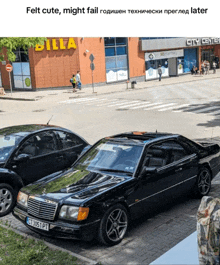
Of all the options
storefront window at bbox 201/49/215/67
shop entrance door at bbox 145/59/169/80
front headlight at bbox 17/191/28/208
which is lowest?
front headlight at bbox 17/191/28/208

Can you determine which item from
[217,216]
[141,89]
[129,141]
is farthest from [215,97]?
[217,216]

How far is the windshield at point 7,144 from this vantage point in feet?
25.5

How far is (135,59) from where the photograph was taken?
42406mm

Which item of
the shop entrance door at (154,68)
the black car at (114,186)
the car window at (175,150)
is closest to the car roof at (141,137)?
the black car at (114,186)

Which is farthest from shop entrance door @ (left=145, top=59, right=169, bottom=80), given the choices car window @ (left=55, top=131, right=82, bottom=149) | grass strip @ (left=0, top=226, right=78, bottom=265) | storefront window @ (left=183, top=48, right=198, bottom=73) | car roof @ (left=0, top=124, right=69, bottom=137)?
grass strip @ (left=0, top=226, right=78, bottom=265)

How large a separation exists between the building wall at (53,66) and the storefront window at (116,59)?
14.7ft

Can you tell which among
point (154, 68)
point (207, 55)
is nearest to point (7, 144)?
point (154, 68)

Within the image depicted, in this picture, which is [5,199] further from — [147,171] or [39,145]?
[147,171]

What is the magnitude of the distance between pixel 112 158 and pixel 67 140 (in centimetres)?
227

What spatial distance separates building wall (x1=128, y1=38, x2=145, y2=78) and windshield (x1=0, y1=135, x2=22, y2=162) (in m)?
34.3

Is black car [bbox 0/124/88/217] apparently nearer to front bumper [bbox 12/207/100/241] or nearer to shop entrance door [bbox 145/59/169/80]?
front bumper [bbox 12/207/100/241]

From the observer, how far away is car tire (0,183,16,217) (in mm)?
7332

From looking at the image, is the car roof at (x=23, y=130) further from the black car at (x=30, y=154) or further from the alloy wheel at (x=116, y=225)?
the alloy wheel at (x=116, y=225)
